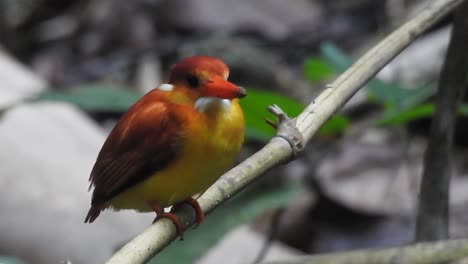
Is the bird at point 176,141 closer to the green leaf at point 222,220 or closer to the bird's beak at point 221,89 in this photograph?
the bird's beak at point 221,89

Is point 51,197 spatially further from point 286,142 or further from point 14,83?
point 286,142

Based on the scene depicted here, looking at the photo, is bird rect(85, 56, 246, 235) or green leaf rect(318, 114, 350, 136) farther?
green leaf rect(318, 114, 350, 136)

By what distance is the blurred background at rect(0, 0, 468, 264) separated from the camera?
3.48m

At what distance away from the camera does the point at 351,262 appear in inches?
99.4

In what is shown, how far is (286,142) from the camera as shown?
7.16 ft

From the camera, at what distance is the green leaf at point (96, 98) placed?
11.3ft

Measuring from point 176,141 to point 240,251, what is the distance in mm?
1933

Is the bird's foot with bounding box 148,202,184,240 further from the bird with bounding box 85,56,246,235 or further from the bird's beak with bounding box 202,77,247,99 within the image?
the bird's beak with bounding box 202,77,247,99

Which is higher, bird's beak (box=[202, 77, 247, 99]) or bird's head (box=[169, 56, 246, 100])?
bird's head (box=[169, 56, 246, 100])

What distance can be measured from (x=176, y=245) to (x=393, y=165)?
6.52 ft

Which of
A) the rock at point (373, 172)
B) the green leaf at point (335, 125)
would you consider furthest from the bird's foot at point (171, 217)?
the rock at point (373, 172)

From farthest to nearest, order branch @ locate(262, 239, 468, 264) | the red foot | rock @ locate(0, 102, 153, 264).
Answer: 1. rock @ locate(0, 102, 153, 264)
2. the red foot
3. branch @ locate(262, 239, 468, 264)

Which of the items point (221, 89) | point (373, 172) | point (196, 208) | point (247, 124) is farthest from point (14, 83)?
point (221, 89)

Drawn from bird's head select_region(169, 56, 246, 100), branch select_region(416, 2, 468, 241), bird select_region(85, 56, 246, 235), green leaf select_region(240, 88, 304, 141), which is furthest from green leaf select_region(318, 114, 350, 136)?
bird's head select_region(169, 56, 246, 100)
